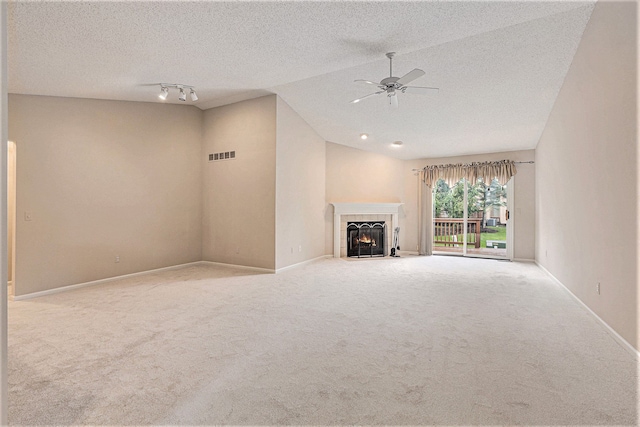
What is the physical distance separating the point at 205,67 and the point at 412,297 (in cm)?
401

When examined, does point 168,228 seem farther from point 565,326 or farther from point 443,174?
point 443,174

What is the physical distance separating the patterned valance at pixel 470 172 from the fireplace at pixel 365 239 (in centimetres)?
180

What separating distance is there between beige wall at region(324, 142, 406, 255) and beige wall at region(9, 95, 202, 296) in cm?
296

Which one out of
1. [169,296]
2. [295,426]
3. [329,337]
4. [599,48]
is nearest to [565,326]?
[329,337]

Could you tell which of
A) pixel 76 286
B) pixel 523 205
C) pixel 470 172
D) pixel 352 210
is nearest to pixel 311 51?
pixel 352 210

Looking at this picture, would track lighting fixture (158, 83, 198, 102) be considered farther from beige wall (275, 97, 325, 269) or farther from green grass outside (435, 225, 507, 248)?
green grass outside (435, 225, 507, 248)

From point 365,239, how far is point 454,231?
242cm

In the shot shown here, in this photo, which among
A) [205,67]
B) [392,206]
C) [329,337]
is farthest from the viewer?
[392,206]

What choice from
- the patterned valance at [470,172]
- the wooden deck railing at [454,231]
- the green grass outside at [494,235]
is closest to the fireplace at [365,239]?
the wooden deck railing at [454,231]

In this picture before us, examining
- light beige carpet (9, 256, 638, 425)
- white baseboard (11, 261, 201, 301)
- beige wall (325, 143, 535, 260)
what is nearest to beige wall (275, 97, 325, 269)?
beige wall (325, 143, 535, 260)

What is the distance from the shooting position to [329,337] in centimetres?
282

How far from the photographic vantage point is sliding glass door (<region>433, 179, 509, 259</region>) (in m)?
7.66

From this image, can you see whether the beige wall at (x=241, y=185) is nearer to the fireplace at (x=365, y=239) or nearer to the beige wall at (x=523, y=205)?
the fireplace at (x=365, y=239)

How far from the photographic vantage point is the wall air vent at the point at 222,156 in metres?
6.07
